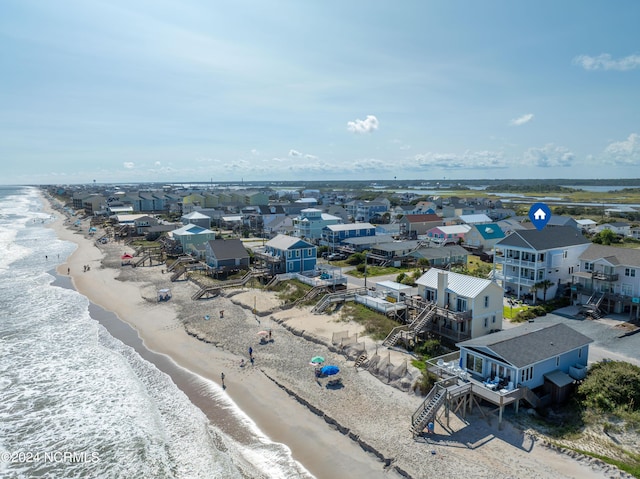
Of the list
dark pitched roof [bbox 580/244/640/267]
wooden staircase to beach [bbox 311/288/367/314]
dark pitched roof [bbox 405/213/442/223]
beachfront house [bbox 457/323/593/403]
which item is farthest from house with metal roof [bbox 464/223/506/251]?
beachfront house [bbox 457/323/593/403]

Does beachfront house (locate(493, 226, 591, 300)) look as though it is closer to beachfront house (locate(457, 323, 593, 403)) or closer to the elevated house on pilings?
beachfront house (locate(457, 323, 593, 403))

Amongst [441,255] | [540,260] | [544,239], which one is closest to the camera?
[540,260]

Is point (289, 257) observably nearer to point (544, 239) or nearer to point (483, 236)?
point (544, 239)

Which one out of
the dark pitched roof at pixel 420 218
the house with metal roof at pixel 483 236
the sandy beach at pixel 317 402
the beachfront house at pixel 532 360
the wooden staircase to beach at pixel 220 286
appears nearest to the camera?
the sandy beach at pixel 317 402

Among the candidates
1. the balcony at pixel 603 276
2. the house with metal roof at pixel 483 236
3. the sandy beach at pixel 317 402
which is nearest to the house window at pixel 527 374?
the sandy beach at pixel 317 402

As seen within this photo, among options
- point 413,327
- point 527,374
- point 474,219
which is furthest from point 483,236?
point 527,374

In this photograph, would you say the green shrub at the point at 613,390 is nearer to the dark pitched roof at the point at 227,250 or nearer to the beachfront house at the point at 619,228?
the dark pitched roof at the point at 227,250
